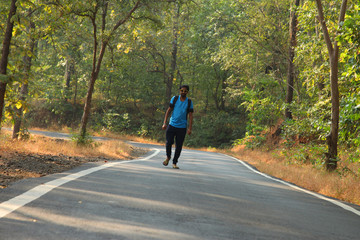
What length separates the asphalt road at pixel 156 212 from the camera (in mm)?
3275

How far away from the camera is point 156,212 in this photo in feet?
13.4

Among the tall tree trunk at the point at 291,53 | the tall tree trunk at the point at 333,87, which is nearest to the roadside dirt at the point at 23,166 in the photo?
the tall tree trunk at the point at 333,87

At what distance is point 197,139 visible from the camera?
33.3 meters

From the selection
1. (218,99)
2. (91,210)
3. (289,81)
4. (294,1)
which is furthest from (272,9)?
(91,210)

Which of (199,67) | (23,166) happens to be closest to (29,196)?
(23,166)

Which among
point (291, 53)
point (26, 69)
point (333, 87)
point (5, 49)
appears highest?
point (291, 53)

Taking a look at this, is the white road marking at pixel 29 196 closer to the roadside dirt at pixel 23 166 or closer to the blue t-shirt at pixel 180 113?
the roadside dirt at pixel 23 166

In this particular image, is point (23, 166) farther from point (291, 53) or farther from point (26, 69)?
point (291, 53)

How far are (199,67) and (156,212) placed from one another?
106 feet

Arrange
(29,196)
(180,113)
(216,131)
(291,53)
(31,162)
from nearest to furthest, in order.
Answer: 1. (29,196)
2. (31,162)
3. (180,113)
4. (291,53)
5. (216,131)

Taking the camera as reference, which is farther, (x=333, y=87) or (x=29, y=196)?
(x=333, y=87)

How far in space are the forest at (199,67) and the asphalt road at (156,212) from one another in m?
3.14

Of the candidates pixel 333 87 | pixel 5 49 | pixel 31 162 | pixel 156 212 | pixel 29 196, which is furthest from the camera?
pixel 333 87

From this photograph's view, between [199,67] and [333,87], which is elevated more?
[199,67]
